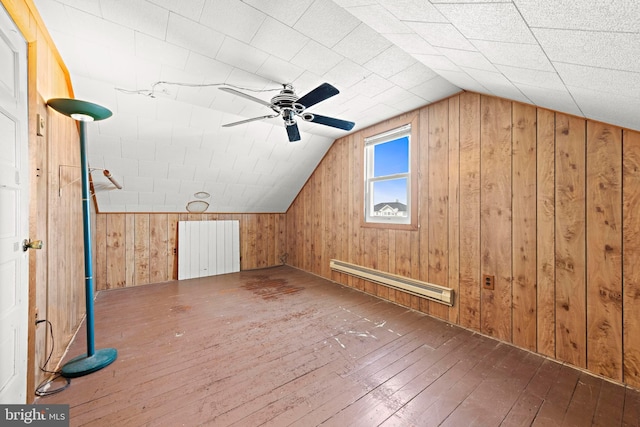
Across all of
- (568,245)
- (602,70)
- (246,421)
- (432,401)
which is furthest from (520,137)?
(246,421)

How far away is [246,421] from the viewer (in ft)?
4.34

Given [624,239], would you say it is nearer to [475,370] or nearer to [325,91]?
[475,370]

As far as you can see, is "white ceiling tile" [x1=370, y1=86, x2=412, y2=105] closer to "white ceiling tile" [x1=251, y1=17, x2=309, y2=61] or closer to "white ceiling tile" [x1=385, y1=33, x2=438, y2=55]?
"white ceiling tile" [x1=385, y1=33, x2=438, y2=55]

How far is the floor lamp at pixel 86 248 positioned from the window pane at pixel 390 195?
A: 2763mm

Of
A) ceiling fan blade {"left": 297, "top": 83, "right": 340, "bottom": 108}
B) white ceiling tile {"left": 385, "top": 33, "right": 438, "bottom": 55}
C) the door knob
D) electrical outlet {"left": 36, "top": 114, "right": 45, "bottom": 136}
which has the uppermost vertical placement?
white ceiling tile {"left": 385, "top": 33, "right": 438, "bottom": 55}

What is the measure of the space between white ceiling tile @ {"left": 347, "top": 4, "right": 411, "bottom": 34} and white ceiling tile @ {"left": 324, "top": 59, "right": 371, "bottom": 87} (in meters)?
0.58

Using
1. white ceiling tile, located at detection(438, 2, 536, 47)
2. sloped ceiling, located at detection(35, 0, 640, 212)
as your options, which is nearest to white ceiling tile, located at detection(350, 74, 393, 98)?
sloped ceiling, located at detection(35, 0, 640, 212)

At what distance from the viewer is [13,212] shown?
45.2 inches

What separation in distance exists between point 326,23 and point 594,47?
1269 mm

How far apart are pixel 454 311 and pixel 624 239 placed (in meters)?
1.32

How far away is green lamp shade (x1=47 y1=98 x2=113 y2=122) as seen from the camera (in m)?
1.46

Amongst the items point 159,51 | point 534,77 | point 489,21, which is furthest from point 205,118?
point 534,77

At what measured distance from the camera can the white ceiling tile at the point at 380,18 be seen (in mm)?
1185

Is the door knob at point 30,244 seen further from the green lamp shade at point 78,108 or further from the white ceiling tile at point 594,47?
the white ceiling tile at point 594,47
